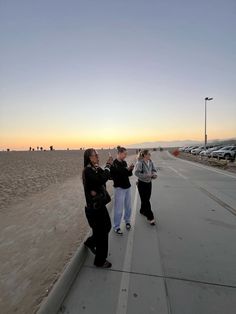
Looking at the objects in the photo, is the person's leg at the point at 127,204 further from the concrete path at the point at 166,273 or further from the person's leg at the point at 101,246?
the person's leg at the point at 101,246

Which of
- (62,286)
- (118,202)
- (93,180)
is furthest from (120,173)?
(62,286)

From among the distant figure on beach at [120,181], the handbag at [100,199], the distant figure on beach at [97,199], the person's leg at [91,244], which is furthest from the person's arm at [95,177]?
the distant figure on beach at [120,181]

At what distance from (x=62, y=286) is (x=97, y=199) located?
4.15ft

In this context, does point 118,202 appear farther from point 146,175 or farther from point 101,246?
point 101,246

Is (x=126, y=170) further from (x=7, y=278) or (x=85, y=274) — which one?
(x=7, y=278)

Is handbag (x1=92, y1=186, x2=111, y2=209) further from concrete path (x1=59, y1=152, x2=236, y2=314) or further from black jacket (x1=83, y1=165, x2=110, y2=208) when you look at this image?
concrete path (x1=59, y1=152, x2=236, y2=314)

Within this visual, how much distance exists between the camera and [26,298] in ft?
10.0

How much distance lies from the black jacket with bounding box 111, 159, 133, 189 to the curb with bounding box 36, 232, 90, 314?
1572 mm

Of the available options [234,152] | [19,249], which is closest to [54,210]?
[19,249]

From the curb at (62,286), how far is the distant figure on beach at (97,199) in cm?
35

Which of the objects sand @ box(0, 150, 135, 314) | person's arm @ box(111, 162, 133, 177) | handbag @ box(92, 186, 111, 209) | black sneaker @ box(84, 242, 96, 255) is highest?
person's arm @ box(111, 162, 133, 177)

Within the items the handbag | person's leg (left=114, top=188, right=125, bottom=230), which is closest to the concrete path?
person's leg (left=114, top=188, right=125, bottom=230)

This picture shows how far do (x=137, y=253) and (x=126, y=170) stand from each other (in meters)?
1.69

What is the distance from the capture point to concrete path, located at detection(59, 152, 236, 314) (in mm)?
2875
